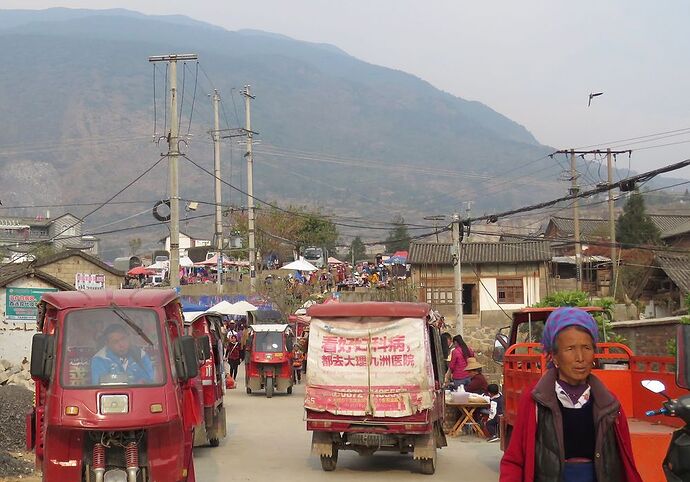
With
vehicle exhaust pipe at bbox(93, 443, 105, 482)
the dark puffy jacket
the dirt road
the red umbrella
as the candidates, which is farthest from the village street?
the red umbrella

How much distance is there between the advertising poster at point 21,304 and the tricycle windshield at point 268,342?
6.54 metres

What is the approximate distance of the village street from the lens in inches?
582

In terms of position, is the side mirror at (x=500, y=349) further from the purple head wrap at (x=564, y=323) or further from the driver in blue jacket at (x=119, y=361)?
the purple head wrap at (x=564, y=323)

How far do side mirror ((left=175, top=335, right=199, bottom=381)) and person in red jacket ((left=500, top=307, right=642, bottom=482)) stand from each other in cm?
587

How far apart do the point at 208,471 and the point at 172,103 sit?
71.2 ft

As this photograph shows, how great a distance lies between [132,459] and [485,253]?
45.4 meters

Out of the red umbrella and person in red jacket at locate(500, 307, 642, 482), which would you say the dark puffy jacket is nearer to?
person in red jacket at locate(500, 307, 642, 482)

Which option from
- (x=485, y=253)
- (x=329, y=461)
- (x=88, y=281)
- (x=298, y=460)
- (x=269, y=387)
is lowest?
(x=298, y=460)

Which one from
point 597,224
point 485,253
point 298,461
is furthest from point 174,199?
point 597,224

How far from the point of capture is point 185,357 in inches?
416

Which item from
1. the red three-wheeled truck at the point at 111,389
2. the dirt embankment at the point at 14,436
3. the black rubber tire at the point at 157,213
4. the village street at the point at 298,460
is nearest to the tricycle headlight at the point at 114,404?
the red three-wheeled truck at the point at 111,389

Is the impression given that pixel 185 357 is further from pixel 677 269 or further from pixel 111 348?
pixel 677 269

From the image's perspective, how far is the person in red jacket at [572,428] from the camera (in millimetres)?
5062

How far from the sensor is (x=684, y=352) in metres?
7.00
